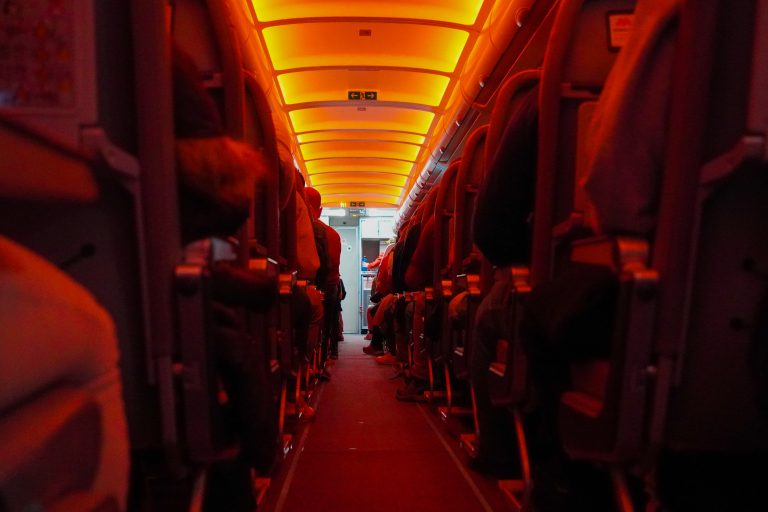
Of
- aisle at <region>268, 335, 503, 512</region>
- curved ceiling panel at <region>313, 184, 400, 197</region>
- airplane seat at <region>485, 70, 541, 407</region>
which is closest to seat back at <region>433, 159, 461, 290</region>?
aisle at <region>268, 335, 503, 512</region>

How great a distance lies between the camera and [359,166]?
8.59 m

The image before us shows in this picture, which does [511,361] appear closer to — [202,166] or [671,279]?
[671,279]

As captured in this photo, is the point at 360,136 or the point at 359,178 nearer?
the point at 360,136

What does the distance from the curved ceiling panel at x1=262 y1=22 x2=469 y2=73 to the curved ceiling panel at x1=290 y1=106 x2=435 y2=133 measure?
134 centimetres

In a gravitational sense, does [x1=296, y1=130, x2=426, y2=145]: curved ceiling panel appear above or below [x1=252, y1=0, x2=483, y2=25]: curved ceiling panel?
below

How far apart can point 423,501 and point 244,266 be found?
52.0 inches

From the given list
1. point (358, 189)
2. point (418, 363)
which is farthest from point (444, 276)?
point (358, 189)

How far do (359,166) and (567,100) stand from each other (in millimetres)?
7160

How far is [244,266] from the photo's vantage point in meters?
1.77

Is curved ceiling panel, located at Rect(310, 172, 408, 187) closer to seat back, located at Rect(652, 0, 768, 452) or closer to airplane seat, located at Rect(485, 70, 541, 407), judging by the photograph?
airplane seat, located at Rect(485, 70, 541, 407)

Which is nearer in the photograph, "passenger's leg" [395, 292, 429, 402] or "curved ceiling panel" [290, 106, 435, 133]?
"passenger's leg" [395, 292, 429, 402]

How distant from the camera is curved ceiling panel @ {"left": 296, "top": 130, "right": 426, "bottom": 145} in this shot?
687cm

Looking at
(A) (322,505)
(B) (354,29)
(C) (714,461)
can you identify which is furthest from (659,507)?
(B) (354,29)

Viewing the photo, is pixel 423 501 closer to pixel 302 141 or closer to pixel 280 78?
pixel 280 78
